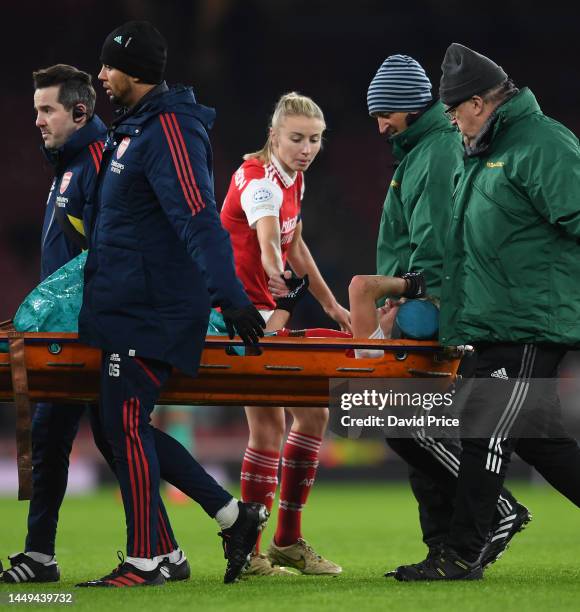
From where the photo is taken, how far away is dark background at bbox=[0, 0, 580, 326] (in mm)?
17750

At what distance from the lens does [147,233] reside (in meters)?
4.23

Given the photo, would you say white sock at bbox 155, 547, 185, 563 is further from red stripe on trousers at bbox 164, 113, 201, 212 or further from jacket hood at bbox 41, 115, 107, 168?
jacket hood at bbox 41, 115, 107, 168

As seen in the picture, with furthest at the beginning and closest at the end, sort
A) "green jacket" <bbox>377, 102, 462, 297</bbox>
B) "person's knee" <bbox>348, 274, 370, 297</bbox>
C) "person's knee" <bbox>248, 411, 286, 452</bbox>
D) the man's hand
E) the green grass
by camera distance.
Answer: the man's hand < "person's knee" <bbox>248, 411, 286, 452</bbox> < "green jacket" <bbox>377, 102, 462, 297</bbox> < "person's knee" <bbox>348, 274, 370, 297</bbox> < the green grass

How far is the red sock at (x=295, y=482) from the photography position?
5387 millimetres

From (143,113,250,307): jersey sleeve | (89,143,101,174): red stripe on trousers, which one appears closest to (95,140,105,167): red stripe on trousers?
(89,143,101,174): red stripe on trousers

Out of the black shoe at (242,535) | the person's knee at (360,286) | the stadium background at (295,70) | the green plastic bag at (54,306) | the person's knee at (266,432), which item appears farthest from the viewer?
the stadium background at (295,70)

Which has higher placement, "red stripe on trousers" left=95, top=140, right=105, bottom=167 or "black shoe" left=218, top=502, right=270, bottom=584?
"red stripe on trousers" left=95, top=140, right=105, bottom=167

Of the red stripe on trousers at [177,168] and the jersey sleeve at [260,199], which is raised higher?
the red stripe on trousers at [177,168]

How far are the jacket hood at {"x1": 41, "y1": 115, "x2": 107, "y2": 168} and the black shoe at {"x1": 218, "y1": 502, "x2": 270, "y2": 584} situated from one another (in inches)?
58.6

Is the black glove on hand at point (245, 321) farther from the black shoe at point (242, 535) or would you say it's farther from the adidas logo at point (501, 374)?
the adidas logo at point (501, 374)

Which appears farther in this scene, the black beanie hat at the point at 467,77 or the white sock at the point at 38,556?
the white sock at the point at 38,556

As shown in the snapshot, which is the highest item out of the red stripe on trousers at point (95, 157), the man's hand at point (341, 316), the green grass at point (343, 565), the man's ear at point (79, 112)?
the man's ear at point (79, 112)

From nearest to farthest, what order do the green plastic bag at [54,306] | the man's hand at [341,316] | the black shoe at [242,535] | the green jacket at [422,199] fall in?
the black shoe at [242,535]
the green plastic bag at [54,306]
the green jacket at [422,199]
the man's hand at [341,316]

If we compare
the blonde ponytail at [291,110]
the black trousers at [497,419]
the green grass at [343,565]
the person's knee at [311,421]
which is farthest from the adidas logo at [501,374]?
the blonde ponytail at [291,110]
